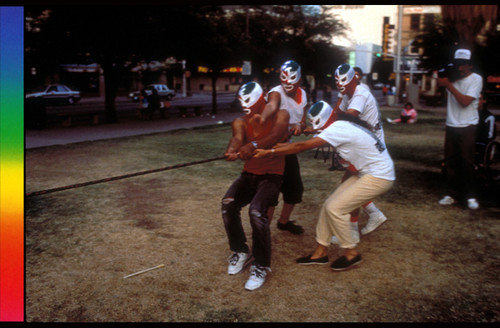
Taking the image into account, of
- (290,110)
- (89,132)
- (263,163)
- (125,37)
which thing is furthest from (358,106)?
(125,37)

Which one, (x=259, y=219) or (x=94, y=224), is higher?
(x=259, y=219)

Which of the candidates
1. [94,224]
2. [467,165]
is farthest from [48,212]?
[467,165]

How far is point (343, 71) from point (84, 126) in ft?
50.5

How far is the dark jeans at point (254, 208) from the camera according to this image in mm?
3835

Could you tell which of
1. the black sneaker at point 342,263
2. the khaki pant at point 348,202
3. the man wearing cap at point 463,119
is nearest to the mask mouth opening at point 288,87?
the khaki pant at point 348,202

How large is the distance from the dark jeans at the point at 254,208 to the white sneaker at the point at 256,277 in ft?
0.16

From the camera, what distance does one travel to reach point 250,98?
4066 mm

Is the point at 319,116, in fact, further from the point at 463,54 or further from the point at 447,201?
the point at 447,201

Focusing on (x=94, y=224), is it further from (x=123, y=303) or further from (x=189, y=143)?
(x=189, y=143)

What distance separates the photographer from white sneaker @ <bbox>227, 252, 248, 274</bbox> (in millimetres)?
4062

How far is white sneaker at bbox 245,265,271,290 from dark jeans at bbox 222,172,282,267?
48 mm

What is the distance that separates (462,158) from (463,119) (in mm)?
536

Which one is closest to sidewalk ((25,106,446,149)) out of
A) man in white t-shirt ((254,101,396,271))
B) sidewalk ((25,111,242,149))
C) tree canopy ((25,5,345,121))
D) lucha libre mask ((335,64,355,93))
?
sidewalk ((25,111,242,149))

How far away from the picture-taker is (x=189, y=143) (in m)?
12.7
